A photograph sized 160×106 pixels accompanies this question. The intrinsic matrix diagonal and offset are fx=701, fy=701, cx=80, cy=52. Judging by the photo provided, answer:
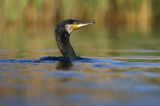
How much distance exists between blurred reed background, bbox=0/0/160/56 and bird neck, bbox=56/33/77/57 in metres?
7.28

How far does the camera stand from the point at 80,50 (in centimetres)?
1459

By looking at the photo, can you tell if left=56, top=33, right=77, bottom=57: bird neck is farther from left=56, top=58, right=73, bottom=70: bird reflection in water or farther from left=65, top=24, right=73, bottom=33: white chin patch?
left=56, top=58, right=73, bottom=70: bird reflection in water

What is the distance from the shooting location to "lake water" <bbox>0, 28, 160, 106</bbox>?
23.4 feet

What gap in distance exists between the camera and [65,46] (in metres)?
11.6

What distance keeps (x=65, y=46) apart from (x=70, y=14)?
441 inches

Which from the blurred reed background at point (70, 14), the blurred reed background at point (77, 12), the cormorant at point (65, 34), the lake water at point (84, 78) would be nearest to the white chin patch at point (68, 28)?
the cormorant at point (65, 34)

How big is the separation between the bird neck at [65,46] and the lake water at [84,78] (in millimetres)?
429

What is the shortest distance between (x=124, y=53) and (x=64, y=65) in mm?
3198

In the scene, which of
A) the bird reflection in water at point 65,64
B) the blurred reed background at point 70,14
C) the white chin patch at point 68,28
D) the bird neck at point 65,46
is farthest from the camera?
the blurred reed background at point 70,14

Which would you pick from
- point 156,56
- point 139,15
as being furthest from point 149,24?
point 156,56

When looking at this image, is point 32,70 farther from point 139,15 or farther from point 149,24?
point 149,24

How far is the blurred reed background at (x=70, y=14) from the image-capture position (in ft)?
68.6

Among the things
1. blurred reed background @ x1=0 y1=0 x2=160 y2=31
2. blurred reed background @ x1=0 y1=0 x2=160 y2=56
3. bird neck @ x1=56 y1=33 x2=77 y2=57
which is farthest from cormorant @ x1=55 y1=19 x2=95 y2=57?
blurred reed background @ x1=0 y1=0 x2=160 y2=31

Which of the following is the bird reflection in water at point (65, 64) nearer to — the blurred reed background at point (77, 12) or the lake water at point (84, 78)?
the lake water at point (84, 78)
